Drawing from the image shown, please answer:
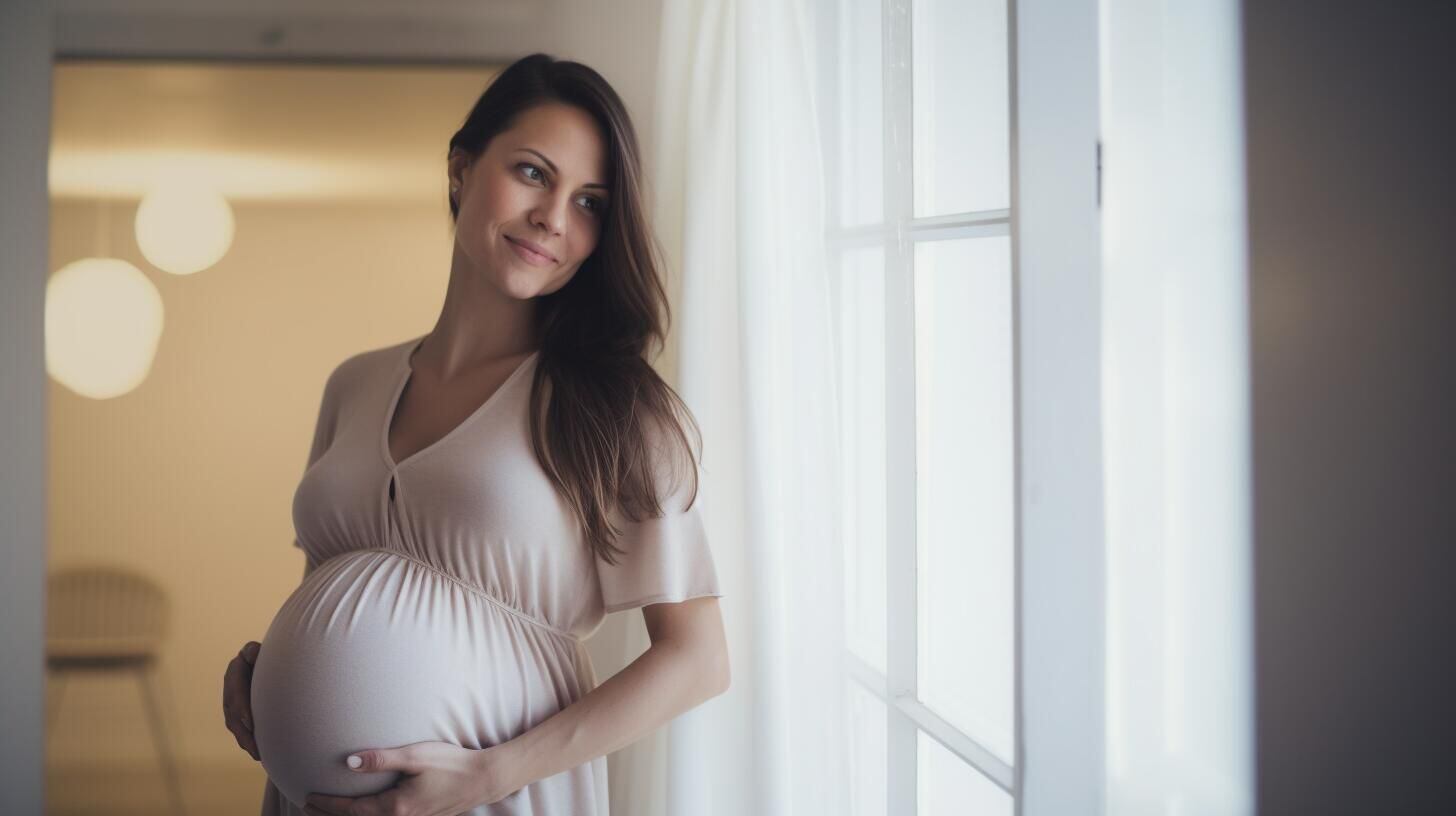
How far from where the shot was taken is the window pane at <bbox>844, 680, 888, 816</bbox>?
1212mm

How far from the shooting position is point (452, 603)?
1062mm

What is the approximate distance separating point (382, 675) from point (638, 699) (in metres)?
0.27

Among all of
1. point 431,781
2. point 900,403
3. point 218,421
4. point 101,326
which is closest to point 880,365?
point 900,403

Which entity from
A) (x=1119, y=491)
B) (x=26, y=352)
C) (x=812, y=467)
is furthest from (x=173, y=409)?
(x=1119, y=491)

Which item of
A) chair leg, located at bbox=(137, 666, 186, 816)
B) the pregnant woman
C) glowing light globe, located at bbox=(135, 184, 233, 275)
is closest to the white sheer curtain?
the pregnant woman

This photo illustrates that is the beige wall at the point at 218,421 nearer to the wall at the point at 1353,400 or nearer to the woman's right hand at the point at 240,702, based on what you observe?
the woman's right hand at the point at 240,702

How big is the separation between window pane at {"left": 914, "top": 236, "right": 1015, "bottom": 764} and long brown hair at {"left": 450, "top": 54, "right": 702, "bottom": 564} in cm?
28

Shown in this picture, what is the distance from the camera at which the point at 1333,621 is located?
2.12 feet

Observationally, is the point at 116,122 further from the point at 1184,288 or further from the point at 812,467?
the point at 1184,288

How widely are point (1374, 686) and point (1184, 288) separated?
0.33 metres

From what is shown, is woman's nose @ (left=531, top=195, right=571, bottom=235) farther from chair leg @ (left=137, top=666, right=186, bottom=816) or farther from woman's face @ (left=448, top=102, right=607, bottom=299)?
chair leg @ (left=137, top=666, right=186, bottom=816)

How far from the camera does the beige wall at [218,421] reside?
1770mm

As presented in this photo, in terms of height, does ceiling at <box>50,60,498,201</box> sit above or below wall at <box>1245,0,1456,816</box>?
above

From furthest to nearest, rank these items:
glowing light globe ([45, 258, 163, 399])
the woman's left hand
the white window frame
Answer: glowing light globe ([45, 258, 163, 399])
the woman's left hand
the white window frame
